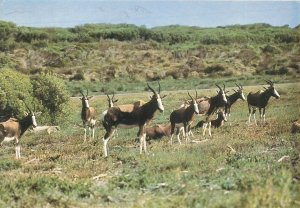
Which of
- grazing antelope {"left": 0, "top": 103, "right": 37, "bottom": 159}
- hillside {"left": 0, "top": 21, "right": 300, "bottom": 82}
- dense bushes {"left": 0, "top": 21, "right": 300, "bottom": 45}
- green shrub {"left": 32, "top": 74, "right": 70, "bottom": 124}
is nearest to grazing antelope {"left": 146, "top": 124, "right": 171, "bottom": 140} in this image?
grazing antelope {"left": 0, "top": 103, "right": 37, "bottom": 159}

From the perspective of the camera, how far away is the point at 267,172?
1108cm

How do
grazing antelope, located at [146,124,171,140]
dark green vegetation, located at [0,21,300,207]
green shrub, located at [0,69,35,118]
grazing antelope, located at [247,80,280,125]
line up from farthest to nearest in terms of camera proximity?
green shrub, located at [0,69,35,118] → grazing antelope, located at [247,80,280,125] → grazing antelope, located at [146,124,171,140] → dark green vegetation, located at [0,21,300,207]

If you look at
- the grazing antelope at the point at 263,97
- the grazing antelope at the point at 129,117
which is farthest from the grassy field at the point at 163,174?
the grazing antelope at the point at 263,97

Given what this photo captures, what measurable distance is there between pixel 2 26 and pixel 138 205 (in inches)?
2249

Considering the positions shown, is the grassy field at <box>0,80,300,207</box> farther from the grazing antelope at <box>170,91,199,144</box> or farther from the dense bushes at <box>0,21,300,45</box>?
the dense bushes at <box>0,21,300,45</box>

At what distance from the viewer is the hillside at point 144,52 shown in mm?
50781

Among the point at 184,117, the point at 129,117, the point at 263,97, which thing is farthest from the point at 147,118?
the point at 263,97

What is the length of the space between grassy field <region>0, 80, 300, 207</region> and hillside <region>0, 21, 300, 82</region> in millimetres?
27426

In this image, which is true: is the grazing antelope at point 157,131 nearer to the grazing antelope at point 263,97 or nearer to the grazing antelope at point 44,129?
the grazing antelope at point 263,97

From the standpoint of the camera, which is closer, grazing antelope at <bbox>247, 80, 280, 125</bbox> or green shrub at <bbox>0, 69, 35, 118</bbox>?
grazing antelope at <bbox>247, 80, 280, 125</bbox>

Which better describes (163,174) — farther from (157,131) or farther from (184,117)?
(157,131)

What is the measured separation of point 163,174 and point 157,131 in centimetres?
854

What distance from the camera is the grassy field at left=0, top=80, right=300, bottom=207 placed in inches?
384

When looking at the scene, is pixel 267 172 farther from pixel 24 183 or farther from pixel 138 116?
pixel 138 116
